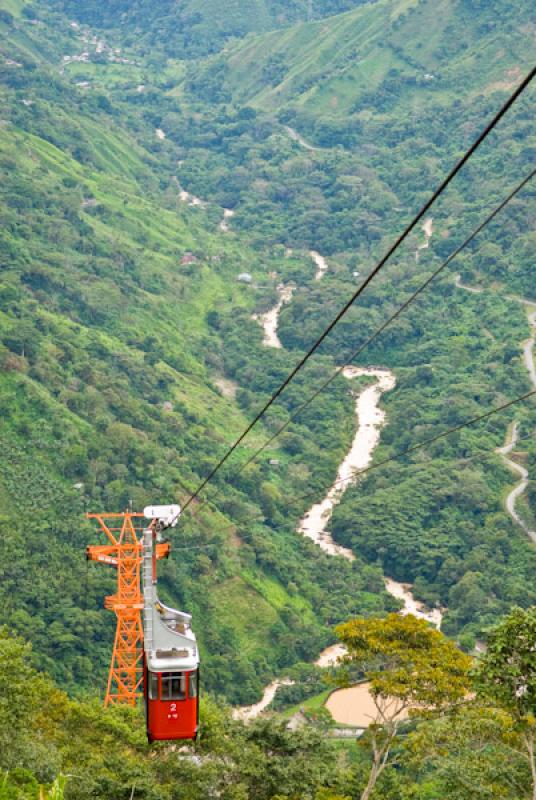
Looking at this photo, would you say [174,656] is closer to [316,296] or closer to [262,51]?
[316,296]

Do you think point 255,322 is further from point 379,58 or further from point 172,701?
point 172,701

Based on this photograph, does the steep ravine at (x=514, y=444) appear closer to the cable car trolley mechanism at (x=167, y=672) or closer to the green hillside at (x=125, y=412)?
the green hillside at (x=125, y=412)

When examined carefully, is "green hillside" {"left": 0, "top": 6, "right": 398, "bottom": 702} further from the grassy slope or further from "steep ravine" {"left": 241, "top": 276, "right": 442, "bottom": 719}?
the grassy slope

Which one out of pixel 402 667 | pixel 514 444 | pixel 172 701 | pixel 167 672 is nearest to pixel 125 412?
pixel 514 444

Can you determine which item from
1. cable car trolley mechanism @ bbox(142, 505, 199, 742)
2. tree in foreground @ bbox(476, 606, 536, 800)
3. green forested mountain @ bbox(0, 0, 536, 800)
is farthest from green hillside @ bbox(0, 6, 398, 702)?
tree in foreground @ bbox(476, 606, 536, 800)

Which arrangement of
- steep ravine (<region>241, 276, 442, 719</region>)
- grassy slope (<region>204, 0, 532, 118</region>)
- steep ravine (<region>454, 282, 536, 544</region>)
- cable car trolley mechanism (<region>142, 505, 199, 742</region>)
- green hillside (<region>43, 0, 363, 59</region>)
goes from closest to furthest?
cable car trolley mechanism (<region>142, 505, 199, 742</region>) → steep ravine (<region>241, 276, 442, 719</region>) → steep ravine (<region>454, 282, 536, 544</region>) → grassy slope (<region>204, 0, 532, 118</region>) → green hillside (<region>43, 0, 363, 59</region>)

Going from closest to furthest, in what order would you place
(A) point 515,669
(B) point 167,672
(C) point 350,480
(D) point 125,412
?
1. (B) point 167,672
2. (A) point 515,669
3. (D) point 125,412
4. (C) point 350,480

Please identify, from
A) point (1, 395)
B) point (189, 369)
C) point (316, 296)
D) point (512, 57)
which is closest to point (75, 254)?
point (189, 369)
